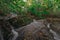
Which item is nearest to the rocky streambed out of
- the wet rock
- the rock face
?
the rock face

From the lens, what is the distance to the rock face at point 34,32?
16.3 ft

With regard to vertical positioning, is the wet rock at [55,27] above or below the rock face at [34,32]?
below

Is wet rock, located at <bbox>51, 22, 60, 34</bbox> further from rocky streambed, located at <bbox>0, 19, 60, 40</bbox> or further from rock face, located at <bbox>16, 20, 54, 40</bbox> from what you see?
rock face, located at <bbox>16, 20, 54, 40</bbox>

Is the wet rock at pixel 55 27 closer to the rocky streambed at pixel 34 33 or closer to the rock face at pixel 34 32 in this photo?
the rocky streambed at pixel 34 33

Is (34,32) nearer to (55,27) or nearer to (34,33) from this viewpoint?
(34,33)

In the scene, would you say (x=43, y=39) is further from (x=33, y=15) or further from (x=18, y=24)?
(x=33, y=15)

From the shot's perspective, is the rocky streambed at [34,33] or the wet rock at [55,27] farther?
the wet rock at [55,27]

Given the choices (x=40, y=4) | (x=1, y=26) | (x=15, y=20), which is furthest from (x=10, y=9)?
(x=40, y=4)

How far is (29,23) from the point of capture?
575cm

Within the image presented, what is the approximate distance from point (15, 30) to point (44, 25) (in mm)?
740

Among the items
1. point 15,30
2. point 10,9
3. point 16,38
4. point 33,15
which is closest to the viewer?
point 16,38

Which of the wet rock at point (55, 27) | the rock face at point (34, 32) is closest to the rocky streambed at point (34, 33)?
the rock face at point (34, 32)

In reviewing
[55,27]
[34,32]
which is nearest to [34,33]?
[34,32]

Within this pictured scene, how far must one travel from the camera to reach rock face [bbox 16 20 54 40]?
16.3ft
